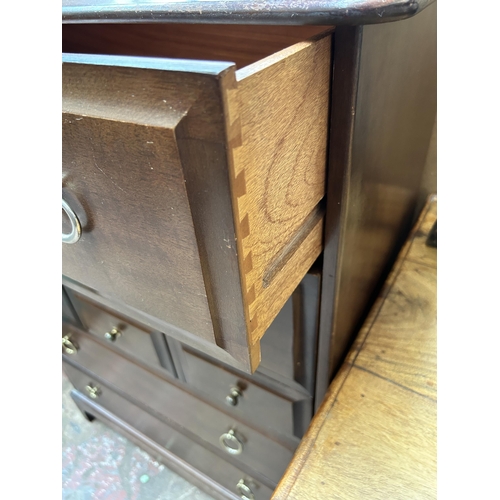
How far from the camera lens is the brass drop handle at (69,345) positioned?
769 millimetres

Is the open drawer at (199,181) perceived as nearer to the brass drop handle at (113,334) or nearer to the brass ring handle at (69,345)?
the brass drop handle at (113,334)

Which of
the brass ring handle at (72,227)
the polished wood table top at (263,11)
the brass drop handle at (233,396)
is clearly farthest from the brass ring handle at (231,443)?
the polished wood table top at (263,11)

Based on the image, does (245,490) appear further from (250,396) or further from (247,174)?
(247,174)

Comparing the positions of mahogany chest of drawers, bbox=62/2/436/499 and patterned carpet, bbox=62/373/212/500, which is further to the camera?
patterned carpet, bbox=62/373/212/500

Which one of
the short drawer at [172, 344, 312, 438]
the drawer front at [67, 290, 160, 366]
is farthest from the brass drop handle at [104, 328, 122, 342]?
the short drawer at [172, 344, 312, 438]

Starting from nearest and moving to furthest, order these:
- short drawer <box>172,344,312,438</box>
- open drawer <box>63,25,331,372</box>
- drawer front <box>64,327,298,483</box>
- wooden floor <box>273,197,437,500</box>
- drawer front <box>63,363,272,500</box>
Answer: open drawer <box>63,25,331,372</box>, wooden floor <box>273,197,437,500</box>, short drawer <box>172,344,312,438</box>, drawer front <box>64,327,298,483</box>, drawer front <box>63,363,272,500</box>

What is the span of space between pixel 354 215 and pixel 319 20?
0.17 m

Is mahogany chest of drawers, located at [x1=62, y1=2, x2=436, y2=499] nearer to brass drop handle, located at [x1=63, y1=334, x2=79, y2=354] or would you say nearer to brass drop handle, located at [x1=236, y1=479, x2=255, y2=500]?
brass drop handle, located at [x1=236, y1=479, x2=255, y2=500]

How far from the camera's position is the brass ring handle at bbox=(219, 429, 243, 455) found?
0.63 meters

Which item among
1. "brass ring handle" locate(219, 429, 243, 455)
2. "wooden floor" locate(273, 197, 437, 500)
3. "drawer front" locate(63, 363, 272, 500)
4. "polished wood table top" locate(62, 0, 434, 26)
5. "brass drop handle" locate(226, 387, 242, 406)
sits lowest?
"drawer front" locate(63, 363, 272, 500)

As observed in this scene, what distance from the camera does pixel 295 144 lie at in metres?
0.26

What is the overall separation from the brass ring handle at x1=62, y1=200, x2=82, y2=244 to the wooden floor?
1.04 feet

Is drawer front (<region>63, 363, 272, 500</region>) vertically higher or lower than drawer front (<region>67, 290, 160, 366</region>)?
lower
